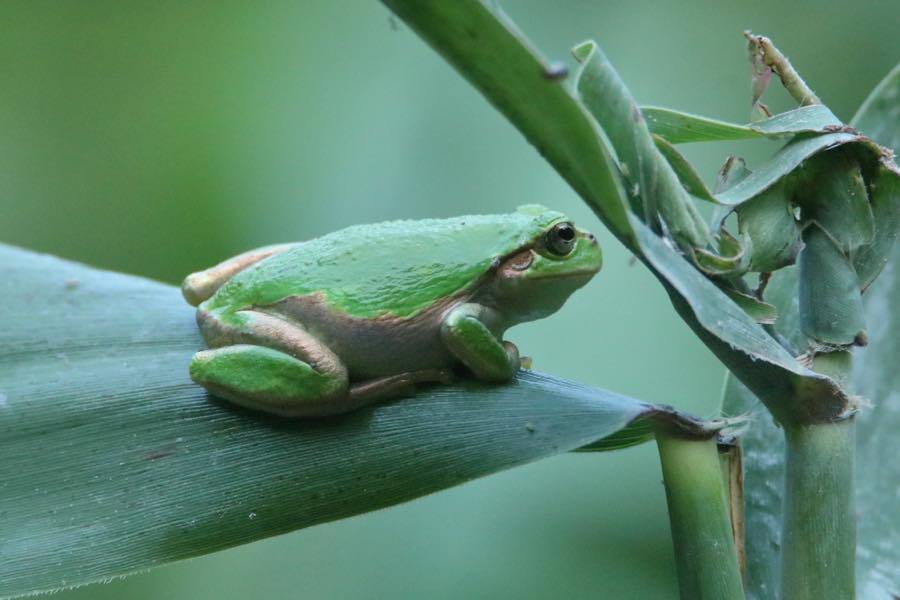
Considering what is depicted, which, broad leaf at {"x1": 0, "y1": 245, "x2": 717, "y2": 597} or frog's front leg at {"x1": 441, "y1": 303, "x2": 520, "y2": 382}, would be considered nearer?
broad leaf at {"x1": 0, "y1": 245, "x2": 717, "y2": 597}

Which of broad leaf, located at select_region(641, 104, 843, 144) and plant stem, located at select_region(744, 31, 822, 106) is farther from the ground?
plant stem, located at select_region(744, 31, 822, 106)

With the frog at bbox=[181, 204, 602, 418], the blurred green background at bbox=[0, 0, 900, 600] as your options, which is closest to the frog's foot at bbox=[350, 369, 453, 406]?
the frog at bbox=[181, 204, 602, 418]

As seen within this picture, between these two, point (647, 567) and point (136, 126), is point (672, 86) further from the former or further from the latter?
point (136, 126)

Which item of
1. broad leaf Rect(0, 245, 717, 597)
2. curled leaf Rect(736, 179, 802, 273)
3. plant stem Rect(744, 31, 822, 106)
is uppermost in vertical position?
plant stem Rect(744, 31, 822, 106)

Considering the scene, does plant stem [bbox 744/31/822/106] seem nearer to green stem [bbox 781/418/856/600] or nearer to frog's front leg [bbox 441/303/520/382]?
green stem [bbox 781/418/856/600]

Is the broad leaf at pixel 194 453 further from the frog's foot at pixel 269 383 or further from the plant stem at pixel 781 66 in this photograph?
the plant stem at pixel 781 66

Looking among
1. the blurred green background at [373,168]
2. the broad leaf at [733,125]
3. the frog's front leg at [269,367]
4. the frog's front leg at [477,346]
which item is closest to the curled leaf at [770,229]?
the broad leaf at [733,125]

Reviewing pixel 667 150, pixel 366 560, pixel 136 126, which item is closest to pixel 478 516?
pixel 366 560

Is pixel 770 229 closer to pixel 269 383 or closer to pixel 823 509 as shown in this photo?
pixel 823 509
